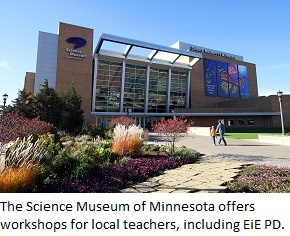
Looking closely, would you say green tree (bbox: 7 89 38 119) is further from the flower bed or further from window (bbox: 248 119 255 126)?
window (bbox: 248 119 255 126)

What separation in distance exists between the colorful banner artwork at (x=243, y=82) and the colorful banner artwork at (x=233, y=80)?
1.14 m

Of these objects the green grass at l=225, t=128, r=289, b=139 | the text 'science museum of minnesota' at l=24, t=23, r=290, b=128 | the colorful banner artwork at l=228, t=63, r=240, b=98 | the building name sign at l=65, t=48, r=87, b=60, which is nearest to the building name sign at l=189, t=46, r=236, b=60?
the text 'science museum of minnesota' at l=24, t=23, r=290, b=128

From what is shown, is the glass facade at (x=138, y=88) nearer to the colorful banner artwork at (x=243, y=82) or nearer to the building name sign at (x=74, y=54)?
the building name sign at (x=74, y=54)

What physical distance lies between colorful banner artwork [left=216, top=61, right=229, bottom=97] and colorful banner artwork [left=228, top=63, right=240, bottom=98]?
1323 mm

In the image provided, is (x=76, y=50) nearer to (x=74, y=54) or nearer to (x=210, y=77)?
(x=74, y=54)

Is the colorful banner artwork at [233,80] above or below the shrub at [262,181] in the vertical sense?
above

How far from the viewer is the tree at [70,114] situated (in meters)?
23.8

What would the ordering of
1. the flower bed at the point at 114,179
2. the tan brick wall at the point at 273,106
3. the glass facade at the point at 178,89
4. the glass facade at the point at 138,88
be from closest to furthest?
the flower bed at the point at 114,179
the glass facade at the point at 138,88
the tan brick wall at the point at 273,106
the glass facade at the point at 178,89

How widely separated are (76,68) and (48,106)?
55.5 feet

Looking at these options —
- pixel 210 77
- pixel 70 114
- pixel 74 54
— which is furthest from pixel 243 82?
pixel 70 114

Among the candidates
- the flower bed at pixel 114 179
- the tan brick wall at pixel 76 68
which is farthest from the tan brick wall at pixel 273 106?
the flower bed at pixel 114 179

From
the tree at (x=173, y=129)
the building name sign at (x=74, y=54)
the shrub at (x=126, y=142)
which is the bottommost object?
the shrub at (x=126, y=142)

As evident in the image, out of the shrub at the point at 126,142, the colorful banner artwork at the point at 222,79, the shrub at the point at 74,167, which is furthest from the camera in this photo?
the colorful banner artwork at the point at 222,79

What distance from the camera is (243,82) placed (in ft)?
178
